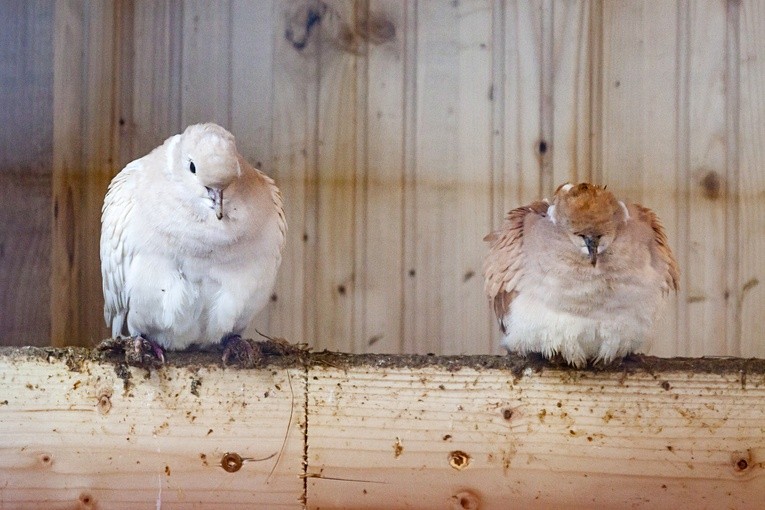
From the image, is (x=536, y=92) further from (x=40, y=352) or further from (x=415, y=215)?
(x=40, y=352)

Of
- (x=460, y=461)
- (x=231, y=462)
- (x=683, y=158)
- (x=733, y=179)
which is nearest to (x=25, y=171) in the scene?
(x=231, y=462)

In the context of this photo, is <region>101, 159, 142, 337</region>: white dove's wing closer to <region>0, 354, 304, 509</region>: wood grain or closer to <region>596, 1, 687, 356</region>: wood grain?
<region>0, 354, 304, 509</region>: wood grain

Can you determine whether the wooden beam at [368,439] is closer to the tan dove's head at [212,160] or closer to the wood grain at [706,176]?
the tan dove's head at [212,160]

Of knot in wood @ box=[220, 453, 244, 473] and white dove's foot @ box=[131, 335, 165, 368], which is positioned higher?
white dove's foot @ box=[131, 335, 165, 368]

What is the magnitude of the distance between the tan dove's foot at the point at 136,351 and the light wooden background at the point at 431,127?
3.56 ft

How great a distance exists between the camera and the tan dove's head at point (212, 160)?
2.09 m

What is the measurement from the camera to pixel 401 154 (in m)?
3.03

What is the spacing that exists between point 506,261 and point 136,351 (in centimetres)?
95

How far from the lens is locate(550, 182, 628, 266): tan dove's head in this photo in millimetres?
2109

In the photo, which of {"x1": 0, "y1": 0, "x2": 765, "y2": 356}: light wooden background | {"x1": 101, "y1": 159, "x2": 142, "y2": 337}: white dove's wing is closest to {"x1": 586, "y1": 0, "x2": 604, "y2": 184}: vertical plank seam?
{"x1": 0, "y1": 0, "x2": 765, "y2": 356}: light wooden background

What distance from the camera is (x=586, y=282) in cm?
215

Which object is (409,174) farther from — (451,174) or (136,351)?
(136,351)

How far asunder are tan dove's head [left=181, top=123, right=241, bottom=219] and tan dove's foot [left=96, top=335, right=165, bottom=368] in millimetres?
357

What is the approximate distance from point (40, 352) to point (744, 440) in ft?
4.89
